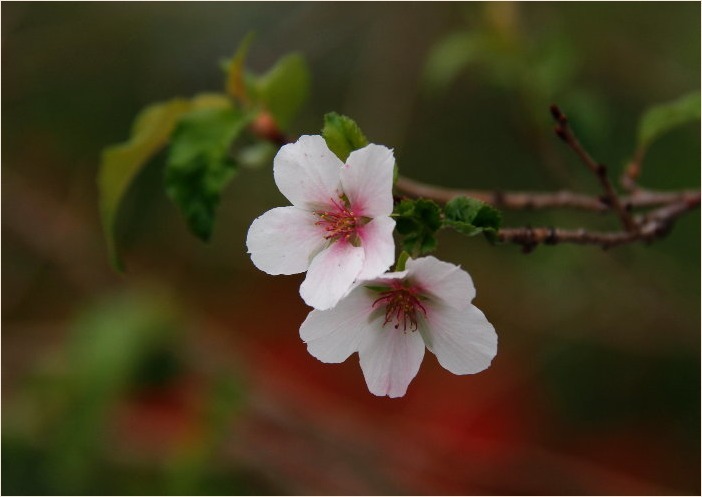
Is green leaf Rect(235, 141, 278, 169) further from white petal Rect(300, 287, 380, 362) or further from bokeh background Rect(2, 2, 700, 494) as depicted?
bokeh background Rect(2, 2, 700, 494)

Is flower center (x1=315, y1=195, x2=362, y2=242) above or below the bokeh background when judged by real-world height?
below

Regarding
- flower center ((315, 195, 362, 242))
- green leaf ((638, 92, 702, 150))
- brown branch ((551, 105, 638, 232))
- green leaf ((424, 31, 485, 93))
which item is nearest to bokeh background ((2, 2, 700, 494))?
green leaf ((424, 31, 485, 93))

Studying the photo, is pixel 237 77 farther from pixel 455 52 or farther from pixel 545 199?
pixel 455 52

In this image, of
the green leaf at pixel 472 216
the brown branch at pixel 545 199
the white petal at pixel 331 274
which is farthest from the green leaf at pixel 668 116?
the white petal at pixel 331 274

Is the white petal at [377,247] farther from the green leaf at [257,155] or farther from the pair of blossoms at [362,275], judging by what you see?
the green leaf at [257,155]

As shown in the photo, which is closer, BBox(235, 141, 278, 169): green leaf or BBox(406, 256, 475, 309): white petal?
BBox(406, 256, 475, 309): white petal

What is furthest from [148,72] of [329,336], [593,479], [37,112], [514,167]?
[329,336]

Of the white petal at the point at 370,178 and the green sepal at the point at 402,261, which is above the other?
the white petal at the point at 370,178
